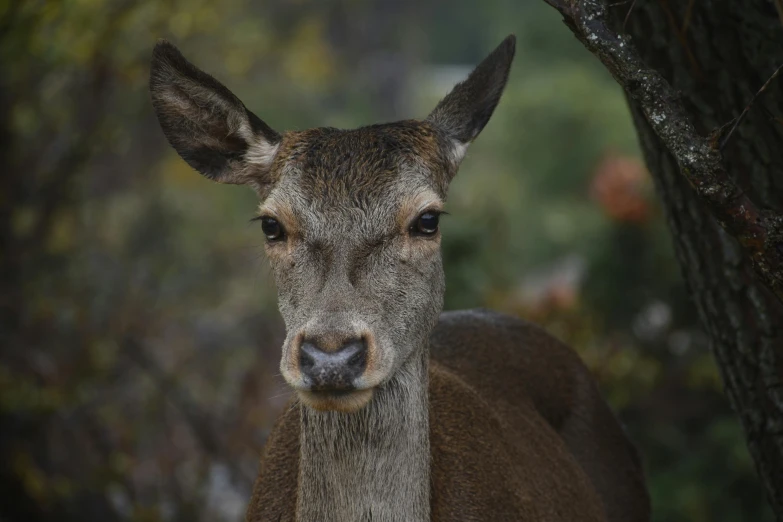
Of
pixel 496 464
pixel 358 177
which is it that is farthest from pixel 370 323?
pixel 496 464

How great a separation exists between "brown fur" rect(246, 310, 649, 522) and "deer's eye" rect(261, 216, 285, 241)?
34.9 inches

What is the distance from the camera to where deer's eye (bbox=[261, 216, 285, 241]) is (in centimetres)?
397

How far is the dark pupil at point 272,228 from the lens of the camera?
13.0 feet

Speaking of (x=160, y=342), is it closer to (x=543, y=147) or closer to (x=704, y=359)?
(x=704, y=359)

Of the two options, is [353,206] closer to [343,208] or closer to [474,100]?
[343,208]

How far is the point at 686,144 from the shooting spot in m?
3.44

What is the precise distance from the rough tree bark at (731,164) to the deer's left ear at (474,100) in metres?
0.50

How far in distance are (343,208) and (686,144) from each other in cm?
126

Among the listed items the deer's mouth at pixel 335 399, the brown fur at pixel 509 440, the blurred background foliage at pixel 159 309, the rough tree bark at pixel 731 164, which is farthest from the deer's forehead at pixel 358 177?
the blurred background foliage at pixel 159 309

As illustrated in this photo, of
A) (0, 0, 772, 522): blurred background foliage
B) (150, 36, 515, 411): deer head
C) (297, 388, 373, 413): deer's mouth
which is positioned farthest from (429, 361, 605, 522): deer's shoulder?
(0, 0, 772, 522): blurred background foliage

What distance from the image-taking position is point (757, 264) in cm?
350

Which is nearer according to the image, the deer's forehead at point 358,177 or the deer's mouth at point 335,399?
the deer's mouth at point 335,399


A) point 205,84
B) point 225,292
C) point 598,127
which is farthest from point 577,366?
point 598,127

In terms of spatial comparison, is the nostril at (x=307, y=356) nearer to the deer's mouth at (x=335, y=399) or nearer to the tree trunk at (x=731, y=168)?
the deer's mouth at (x=335, y=399)
